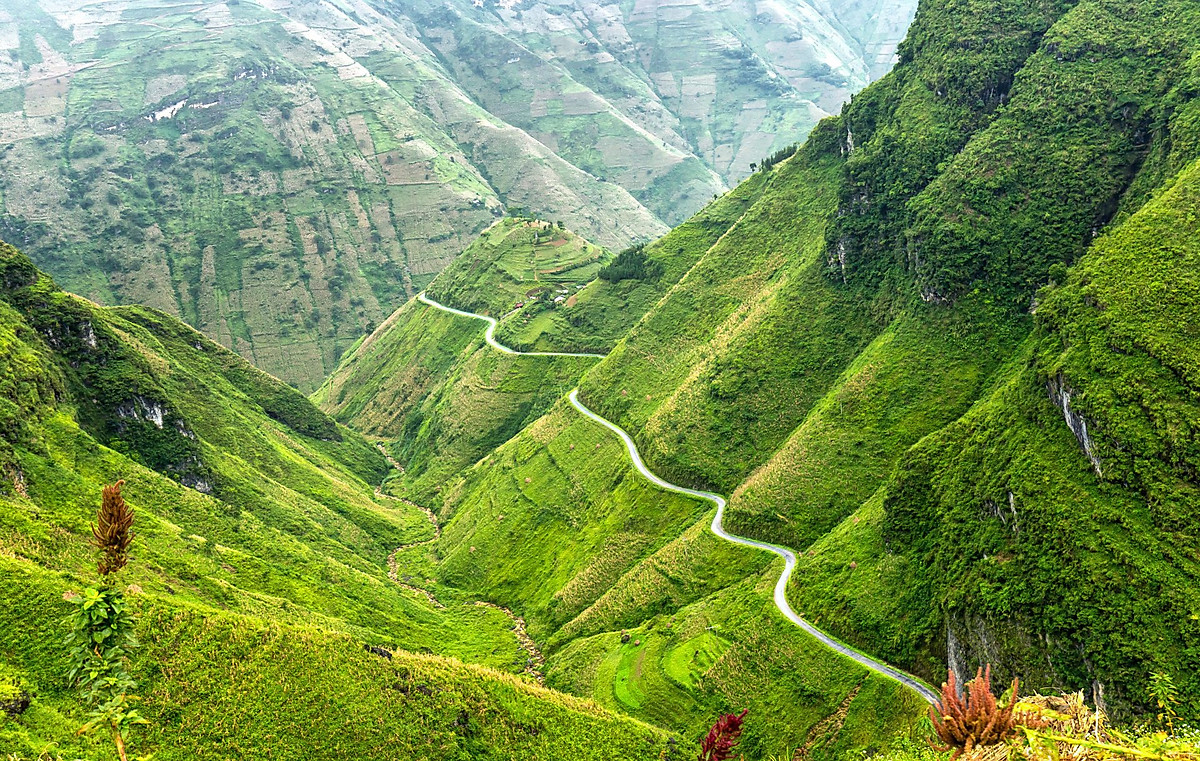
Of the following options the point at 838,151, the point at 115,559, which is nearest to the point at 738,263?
the point at 838,151

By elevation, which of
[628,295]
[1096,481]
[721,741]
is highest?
[721,741]

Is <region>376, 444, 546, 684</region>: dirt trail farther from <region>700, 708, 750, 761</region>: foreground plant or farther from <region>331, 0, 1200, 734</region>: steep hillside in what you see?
<region>700, 708, 750, 761</region>: foreground plant

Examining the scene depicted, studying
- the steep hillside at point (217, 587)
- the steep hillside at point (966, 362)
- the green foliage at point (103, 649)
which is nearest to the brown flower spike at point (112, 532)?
the green foliage at point (103, 649)

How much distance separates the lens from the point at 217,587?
3002 inches

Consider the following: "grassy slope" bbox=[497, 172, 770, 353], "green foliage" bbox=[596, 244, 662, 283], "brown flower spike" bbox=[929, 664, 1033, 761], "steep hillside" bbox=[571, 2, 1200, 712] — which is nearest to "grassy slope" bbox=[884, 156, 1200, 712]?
"steep hillside" bbox=[571, 2, 1200, 712]

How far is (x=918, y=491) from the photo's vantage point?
8044 centimetres

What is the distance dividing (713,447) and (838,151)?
6715 centimetres

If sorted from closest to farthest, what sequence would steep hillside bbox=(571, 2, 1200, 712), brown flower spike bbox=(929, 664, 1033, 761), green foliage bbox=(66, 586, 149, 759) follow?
1. brown flower spike bbox=(929, 664, 1033, 761)
2. green foliage bbox=(66, 586, 149, 759)
3. steep hillside bbox=(571, 2, 1200, 712)

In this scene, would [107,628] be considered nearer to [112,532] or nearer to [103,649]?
[103,649]

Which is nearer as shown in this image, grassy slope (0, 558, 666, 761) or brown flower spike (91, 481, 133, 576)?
brown flower spike (91, 481, 133, 576)

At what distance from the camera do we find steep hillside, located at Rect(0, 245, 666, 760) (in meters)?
56.1

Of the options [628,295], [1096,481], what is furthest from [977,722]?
[628,295]

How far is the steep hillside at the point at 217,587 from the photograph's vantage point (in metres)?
56.1

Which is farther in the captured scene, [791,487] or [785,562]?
[791,487]
